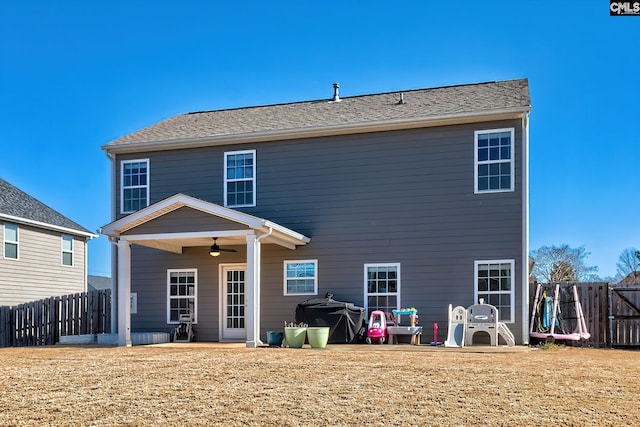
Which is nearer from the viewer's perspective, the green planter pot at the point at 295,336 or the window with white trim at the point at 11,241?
the green planter pot at the point at 295,336

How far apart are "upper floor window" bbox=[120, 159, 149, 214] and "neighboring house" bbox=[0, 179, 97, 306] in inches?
222

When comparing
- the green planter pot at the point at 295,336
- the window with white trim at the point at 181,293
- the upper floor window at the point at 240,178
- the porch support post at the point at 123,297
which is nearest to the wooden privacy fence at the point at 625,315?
the green planter pot at the point at 295,336

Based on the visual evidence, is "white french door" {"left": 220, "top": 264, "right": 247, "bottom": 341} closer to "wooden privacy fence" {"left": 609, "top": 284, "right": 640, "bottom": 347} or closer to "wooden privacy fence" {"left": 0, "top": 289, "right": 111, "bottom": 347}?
"wooden privacy fence" {"left": 0, "top": 289, "right": 111, "bottom": 347}

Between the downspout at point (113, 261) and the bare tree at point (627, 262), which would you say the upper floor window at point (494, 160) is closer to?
the downspout at point (113, 261)

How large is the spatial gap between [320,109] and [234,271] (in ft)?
15.9

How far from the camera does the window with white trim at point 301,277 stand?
15.2 metres

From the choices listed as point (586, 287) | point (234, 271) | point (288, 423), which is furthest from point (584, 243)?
point (288, 423)

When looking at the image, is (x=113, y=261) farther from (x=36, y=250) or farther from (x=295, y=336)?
(x=36, y=250)

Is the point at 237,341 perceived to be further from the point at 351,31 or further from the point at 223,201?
the point at 351,31

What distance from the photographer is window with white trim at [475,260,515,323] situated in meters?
13.9

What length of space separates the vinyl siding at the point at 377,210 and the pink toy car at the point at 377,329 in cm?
85

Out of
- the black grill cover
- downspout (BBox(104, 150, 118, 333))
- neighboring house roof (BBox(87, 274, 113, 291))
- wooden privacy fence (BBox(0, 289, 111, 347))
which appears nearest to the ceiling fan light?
the black grill cover

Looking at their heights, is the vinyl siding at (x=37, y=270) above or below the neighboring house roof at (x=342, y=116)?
below

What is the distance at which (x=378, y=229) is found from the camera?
14.8m
